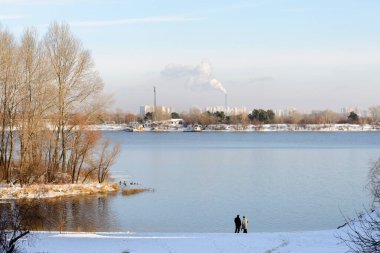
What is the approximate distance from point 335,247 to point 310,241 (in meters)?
1.27

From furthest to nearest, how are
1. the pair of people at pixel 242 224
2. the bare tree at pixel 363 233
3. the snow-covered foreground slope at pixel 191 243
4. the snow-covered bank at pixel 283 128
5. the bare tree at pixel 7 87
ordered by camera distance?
the snow-covered bank at pixel 283 128 < the bare tree at pixel 7 87 < the pair of people at pixel 242 224 < the snow-covered foreground slope at pixel 191 243 < the bare tree at pixel 363 233

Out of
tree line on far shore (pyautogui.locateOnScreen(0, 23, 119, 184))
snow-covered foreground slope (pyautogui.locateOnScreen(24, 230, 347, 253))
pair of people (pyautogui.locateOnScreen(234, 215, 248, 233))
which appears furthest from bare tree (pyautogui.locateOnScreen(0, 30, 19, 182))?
pair of people (pyautogui.locateOnScreen(234, 215, 248, 233))

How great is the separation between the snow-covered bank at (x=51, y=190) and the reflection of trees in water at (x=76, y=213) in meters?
1.26

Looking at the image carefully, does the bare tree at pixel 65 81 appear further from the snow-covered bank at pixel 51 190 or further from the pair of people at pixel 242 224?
the pair of people at pixel 242 224

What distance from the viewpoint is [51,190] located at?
118 feet

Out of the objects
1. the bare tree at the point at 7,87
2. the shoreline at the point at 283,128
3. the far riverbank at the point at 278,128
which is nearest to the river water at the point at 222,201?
the bare tree at the point at 7,87

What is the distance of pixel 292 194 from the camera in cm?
3622

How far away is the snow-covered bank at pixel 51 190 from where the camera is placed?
34125 millimetres

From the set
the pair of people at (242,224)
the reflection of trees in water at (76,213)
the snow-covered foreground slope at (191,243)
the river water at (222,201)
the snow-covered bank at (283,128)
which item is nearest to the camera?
the snow-covered foreground slope at (191,243)

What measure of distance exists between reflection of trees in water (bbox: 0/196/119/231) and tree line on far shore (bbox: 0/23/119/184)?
4787 mm

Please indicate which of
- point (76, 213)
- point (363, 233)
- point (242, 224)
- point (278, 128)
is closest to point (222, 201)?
point (76, 213)

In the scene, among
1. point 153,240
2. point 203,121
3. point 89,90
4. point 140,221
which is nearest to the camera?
point 153,240

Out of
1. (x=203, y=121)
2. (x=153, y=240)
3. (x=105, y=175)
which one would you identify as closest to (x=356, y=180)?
Result: (x=105, y=175)

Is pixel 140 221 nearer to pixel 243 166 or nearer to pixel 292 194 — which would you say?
pixel 292 194
